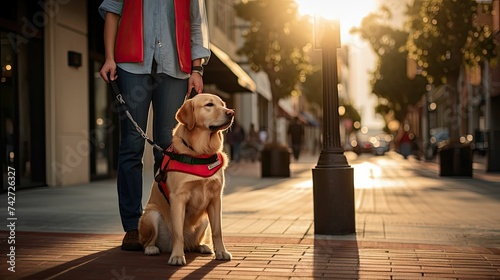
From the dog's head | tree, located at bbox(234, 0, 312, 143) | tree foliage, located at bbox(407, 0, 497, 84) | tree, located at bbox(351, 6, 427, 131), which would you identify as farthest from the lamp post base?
tree, located at bbox(351, 6, 427, 131)

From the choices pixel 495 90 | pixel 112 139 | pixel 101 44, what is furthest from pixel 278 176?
pixel 495 90

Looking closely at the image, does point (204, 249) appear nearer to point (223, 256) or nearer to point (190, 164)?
point (223, 256)

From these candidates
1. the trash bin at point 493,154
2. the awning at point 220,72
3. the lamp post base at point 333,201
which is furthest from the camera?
the trash bin at point 493,154

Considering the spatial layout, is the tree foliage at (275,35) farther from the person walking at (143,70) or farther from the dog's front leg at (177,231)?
the dog's front leg at (177,231)

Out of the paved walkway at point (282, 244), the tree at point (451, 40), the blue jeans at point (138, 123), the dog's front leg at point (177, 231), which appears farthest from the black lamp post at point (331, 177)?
the tree at point (451, 40)

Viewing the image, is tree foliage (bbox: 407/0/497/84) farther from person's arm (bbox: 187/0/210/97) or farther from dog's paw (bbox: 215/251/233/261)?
dog's paw (bbox: 215/251/233/261)

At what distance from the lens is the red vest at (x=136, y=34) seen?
505 centimetres

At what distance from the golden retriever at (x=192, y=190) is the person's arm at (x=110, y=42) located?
775 millimetres

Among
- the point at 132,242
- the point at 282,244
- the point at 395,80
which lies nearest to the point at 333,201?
the point at 282,244

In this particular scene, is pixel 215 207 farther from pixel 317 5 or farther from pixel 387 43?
pixel 387 43

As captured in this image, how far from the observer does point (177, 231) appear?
444 centimetres

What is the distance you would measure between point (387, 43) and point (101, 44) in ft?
116

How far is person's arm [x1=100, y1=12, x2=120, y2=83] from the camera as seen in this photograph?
5012 mm

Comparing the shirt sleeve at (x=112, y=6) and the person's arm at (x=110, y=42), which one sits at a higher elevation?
the shirt sleeve at (x=112, y=6)
